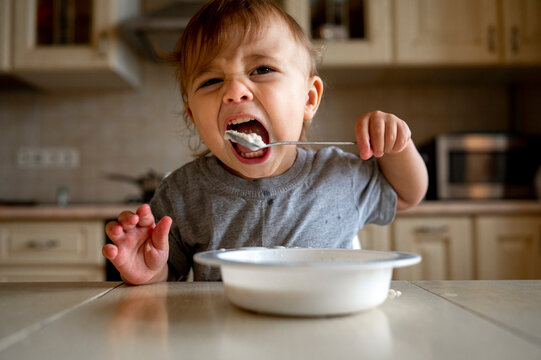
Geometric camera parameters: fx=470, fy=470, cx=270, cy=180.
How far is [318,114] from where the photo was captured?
93.7 inches

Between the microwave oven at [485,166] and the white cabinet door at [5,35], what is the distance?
1952 mm

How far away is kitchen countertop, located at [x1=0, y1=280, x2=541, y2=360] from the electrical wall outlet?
2077 millimetres

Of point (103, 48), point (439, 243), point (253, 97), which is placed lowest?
point (439, 243)

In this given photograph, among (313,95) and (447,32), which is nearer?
(313,95)

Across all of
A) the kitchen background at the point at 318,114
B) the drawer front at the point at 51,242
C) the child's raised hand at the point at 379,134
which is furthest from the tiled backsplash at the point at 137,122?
the child's raised hand at the point at 379,134

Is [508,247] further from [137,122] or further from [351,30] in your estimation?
[137,122]

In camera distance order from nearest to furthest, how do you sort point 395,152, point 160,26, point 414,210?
point 395,152 < point 414,210 < point 160,26

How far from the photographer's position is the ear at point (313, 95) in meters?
0.94

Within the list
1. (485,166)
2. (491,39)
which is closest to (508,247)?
(485,166)

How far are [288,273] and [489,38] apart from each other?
2112 millimetres

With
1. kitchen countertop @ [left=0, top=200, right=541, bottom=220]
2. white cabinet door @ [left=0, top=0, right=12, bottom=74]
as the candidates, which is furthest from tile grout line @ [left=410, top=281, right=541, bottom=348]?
white cabinet door @ [left=0, top=0, right=12, bottom=74]

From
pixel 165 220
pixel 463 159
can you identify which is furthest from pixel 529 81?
pixel 165 220

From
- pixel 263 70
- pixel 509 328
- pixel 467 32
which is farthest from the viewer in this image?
pixel 467 32

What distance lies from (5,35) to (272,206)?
1.91 meters
